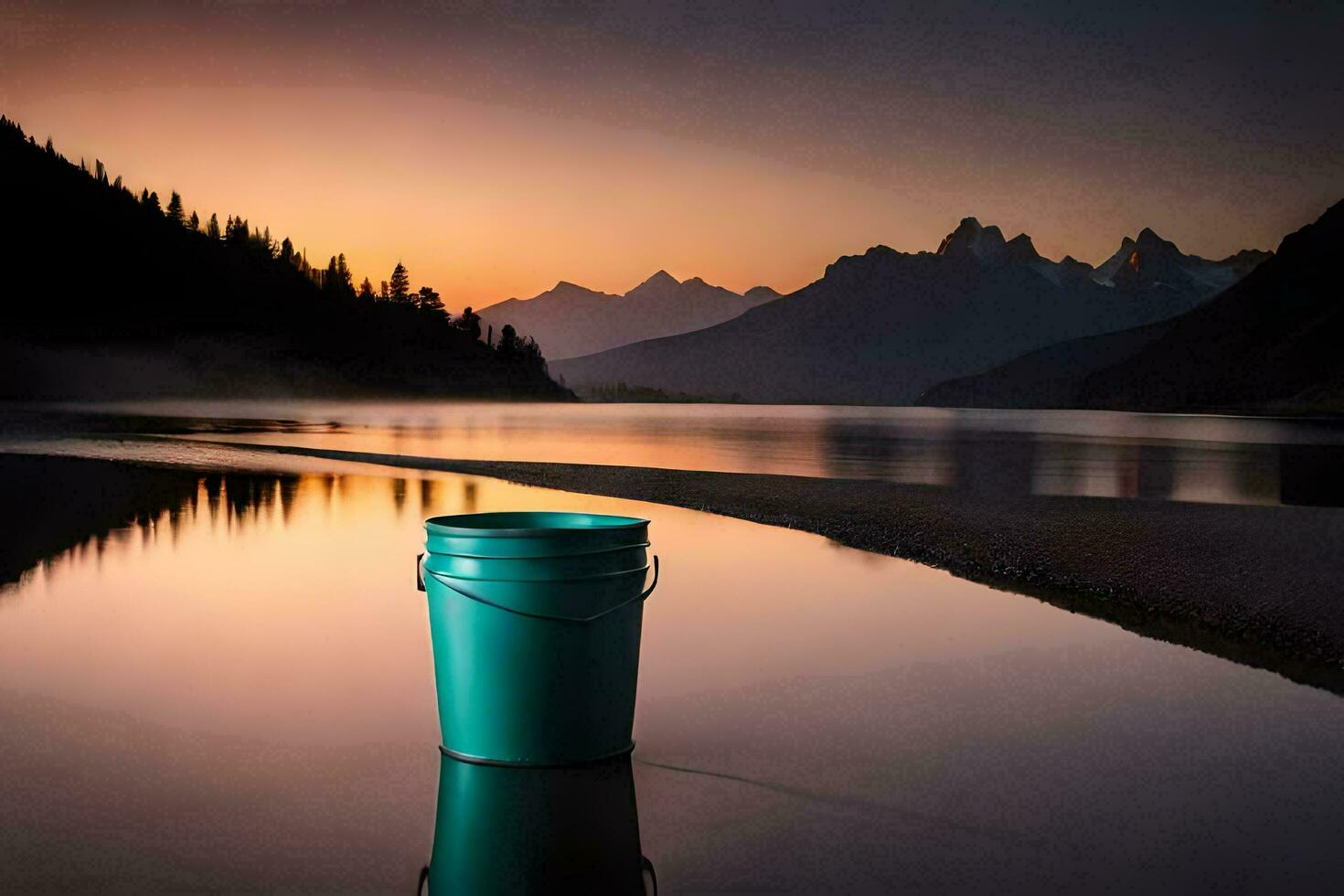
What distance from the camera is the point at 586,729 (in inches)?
238

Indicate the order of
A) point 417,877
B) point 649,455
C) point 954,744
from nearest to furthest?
point 417,877, point 954,744, point 649,455

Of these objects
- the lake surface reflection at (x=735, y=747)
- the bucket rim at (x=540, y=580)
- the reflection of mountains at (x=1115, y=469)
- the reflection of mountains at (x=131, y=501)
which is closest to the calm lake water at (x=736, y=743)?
the lake surface reflection at (x=735, y=747)

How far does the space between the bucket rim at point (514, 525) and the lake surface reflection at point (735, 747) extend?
121 centimetres

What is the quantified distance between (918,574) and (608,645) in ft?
28.8

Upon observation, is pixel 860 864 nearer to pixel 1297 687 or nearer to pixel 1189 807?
pixel 1189 807

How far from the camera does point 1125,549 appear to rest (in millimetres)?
15398

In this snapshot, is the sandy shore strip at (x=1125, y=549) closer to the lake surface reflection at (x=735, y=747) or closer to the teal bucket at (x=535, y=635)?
the lake surface reflection at (x=735, y=747)

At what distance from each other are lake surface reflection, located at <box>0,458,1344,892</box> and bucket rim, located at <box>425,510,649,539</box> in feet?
3.99

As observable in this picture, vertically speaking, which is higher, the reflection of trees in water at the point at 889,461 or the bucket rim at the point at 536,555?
the bucket rim at the point at 536,555

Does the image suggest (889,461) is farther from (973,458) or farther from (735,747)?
(735,747)

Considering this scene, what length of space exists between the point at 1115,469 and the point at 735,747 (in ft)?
106

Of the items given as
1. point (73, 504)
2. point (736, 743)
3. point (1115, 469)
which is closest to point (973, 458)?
point (1115, 469)

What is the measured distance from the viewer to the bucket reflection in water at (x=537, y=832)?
481cm

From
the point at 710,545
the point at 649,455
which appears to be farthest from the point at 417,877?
the point at 649,455
